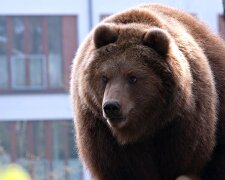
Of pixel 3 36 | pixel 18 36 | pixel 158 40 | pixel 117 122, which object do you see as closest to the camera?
pixel 117 122

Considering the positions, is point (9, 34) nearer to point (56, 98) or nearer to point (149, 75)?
point (56, 98)

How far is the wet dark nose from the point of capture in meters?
6.24

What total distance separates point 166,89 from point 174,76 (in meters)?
0.11

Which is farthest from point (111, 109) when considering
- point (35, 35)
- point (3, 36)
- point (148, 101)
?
point (3, 36)

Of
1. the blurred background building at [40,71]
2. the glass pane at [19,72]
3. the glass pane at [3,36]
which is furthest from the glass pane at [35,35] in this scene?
the glass pane at [3,36]

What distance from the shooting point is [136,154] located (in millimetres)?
6777

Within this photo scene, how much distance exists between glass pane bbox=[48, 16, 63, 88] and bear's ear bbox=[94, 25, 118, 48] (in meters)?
17.1

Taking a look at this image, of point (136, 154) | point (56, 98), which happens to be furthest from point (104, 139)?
point (56, 98)

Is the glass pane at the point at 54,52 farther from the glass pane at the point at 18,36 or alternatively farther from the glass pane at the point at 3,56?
the glass pane at the point at 3,56

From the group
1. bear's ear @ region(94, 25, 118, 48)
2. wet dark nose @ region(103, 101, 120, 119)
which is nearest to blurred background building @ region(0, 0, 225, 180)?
bear's ear @ region(94, 25, 118, 48)

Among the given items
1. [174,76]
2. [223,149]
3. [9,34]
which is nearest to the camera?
[174,76]

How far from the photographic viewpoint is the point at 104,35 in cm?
661

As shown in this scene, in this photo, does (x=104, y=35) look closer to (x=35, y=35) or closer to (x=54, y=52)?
(x=54, y=52)

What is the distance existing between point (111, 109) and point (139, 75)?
42cm
